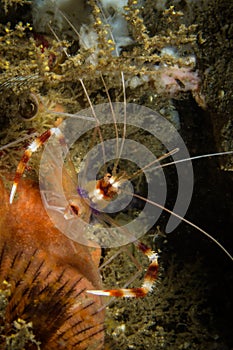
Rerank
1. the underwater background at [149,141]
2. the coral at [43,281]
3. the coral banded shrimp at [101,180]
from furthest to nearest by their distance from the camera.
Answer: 1. the coral banded shrimp at [101,180]
2. the underwater background at [149,141]
3. the coral at [43,281]

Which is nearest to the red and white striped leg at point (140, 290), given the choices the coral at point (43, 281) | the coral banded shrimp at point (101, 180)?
the coral banded shrimp at point (101, 180)

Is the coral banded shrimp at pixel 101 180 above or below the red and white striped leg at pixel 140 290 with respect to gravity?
above

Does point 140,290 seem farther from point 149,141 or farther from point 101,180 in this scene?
point 149,141

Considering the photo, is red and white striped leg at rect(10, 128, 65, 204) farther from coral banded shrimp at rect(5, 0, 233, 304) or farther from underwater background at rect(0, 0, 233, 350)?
underwater background at rect(0, 0, 233, 350)

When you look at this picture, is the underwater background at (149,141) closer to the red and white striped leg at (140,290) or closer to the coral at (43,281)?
the coral at (43,281)

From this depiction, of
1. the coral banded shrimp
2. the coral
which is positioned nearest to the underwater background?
the coral

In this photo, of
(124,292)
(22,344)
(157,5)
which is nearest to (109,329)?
(124,292)

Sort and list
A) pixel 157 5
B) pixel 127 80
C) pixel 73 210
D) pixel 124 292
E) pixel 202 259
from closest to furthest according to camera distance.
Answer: pixel 124 292, pixel 73 210, pixel 157 5, pixel 127 80, pixel 202 259

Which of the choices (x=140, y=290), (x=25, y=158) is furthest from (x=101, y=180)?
(x=140, y=290)

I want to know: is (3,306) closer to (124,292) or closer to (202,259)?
(124,292)
